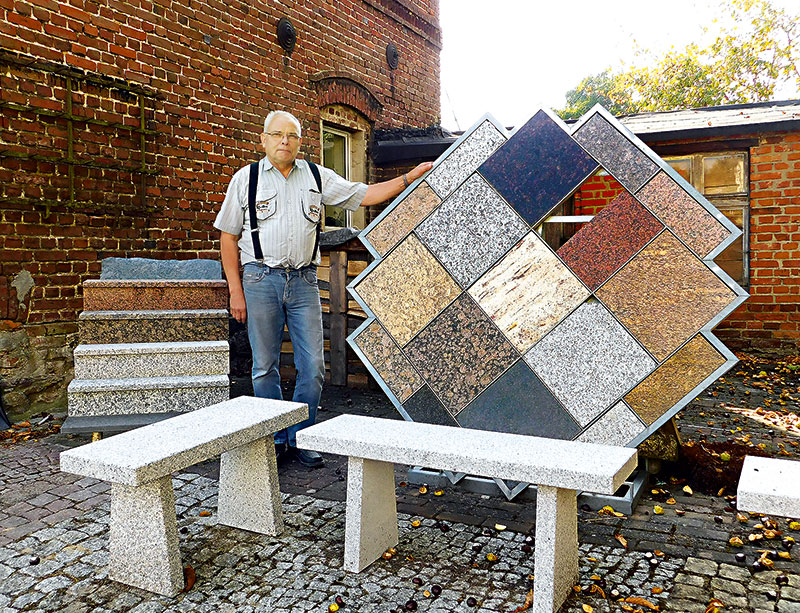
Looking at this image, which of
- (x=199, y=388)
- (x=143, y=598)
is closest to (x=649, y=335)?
(x=143, y=598)

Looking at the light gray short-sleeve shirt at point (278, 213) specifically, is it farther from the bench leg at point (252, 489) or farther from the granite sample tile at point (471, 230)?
the bench leg at point (252, 489)

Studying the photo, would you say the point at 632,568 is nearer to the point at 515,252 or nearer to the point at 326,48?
the point at 515,252

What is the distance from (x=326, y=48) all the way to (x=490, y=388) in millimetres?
6466

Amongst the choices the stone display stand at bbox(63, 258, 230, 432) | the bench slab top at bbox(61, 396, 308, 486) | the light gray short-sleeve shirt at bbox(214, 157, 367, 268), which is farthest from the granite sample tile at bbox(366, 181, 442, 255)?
the stone display stand at bbox(63, 258, 230, 432)

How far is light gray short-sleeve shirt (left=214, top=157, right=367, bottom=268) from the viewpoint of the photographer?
4.07m

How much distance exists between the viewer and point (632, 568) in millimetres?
2822

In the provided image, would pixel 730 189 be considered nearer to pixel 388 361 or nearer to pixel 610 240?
pixel 610 240

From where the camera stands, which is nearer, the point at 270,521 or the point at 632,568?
the point at 632,568

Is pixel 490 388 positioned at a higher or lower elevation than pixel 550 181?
lower

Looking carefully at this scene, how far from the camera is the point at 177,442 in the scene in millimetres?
2826

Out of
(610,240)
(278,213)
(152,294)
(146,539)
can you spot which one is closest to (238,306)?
(278,213)

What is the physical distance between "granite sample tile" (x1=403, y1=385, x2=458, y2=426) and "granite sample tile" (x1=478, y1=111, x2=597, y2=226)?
44.4 inches

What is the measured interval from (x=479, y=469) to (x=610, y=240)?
4.92 feet

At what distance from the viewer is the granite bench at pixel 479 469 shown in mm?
2459
